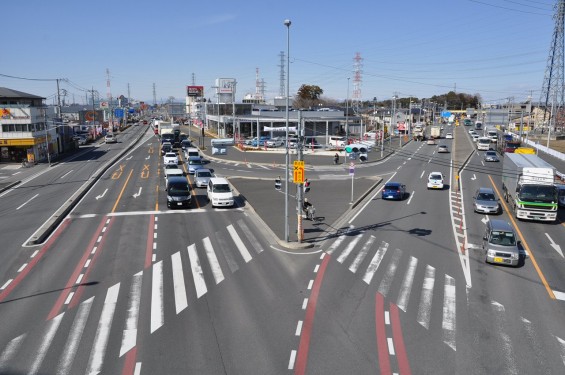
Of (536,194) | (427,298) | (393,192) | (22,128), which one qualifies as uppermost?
(22,128)

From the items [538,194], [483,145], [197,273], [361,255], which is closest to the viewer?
[197,273]

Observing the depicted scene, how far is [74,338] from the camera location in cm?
1398

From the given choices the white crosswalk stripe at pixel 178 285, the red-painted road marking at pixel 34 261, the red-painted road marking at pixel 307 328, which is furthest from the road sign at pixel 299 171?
the red-painted road marking at pixel 34 261

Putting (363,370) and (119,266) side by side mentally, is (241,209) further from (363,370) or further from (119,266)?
→ (363,370)

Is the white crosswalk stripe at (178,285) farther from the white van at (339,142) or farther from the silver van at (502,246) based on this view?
the white van at (339,142)

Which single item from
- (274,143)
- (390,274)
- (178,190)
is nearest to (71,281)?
(390,274)

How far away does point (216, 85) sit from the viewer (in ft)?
486

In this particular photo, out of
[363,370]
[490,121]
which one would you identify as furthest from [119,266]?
[490,121]

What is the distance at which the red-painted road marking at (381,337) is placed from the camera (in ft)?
41.0

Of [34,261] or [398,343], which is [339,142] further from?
[398,343]

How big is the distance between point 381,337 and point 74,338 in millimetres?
9374

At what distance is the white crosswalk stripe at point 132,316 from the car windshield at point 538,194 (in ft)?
77.7

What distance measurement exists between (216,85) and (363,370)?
14305 cm

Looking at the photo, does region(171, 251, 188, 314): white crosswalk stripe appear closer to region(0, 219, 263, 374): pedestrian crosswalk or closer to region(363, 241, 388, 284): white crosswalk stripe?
region(0, 219, 263, 374): pedestrian crosswalk
